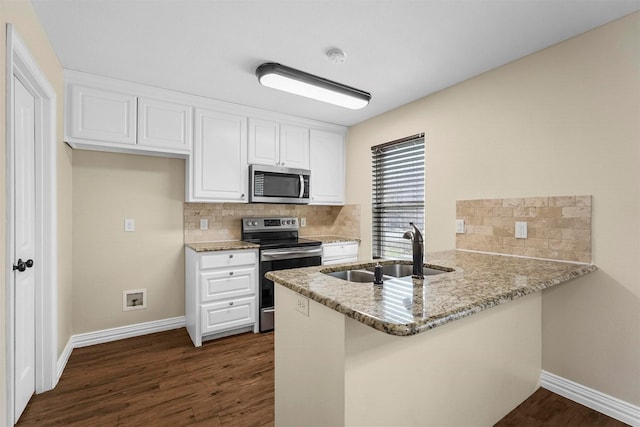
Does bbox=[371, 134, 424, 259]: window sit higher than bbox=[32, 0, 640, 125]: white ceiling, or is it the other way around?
bbox=[32, 0, 640, 125]: white ceiling

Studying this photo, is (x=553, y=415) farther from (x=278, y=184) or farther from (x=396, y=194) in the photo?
(x=278, y=184)

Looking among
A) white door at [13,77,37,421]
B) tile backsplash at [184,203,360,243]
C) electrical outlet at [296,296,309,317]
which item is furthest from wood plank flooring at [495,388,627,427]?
white door at [13,77,37,421]

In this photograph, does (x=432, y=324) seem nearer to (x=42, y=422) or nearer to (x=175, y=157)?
(x=42, y=422)

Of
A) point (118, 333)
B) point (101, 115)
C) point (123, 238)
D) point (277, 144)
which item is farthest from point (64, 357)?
point (277, 144)

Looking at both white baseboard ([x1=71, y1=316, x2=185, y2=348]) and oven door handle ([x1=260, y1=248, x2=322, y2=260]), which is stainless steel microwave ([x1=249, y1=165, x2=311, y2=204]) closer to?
oven door handle ([x1=260, y1=248, x2=322, y2=260])

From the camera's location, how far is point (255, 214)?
363 centimetres

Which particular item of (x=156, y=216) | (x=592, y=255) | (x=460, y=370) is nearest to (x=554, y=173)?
(x=592, y=255)

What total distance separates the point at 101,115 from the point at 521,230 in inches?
131

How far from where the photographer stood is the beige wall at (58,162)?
1.29 meters

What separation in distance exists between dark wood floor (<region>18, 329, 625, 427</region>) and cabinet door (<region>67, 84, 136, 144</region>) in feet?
5.90

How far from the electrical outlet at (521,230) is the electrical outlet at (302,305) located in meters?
1.69

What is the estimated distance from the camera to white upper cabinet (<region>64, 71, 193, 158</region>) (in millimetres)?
2418

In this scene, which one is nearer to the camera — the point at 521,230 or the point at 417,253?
the point at 417,253

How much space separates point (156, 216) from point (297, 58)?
206 centimetres
